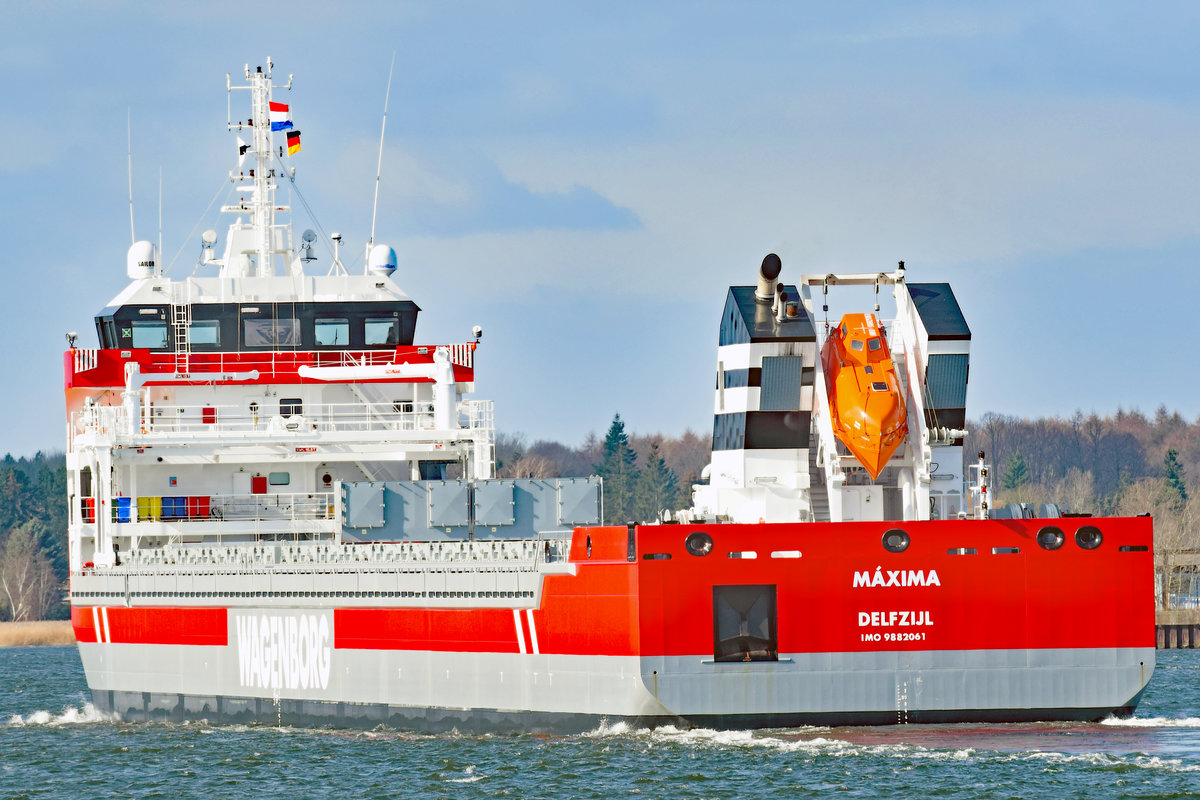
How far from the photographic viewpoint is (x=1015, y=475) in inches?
4500

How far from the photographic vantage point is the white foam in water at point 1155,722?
24859mm

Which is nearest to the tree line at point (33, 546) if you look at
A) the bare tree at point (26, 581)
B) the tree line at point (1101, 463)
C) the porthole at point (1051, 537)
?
the bare tree at point (26, 581)

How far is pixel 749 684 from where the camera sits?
24.5 metres

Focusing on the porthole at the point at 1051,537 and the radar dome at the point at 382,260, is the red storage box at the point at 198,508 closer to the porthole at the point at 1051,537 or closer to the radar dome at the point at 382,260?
the radar dome at the point at 382,260

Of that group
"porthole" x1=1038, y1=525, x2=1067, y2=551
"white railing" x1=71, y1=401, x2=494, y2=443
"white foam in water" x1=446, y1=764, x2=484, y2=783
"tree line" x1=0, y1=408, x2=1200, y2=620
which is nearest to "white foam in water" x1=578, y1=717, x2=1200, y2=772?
"white foam in water" x1=446, y1=764, x2=484, y2=783

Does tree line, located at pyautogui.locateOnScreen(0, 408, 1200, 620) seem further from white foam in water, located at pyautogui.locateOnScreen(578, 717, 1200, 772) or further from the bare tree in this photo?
white foam in water, located at pyautogui.locateOnScreen(578, 717, 1200, 772)

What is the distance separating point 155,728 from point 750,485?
40.5 feet

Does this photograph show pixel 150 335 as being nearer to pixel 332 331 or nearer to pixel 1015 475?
pixel 332 331

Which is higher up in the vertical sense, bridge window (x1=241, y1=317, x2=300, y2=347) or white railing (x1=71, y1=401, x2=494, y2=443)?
bridge window (x1=241, y1=317, x2=300, y2=347)

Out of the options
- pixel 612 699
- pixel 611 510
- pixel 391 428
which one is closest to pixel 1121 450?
pixel 611 510

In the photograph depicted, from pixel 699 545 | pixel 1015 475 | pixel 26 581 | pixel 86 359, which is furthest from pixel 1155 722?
pixel 1015 475

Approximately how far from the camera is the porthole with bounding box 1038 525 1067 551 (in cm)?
2466

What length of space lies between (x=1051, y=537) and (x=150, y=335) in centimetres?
1861

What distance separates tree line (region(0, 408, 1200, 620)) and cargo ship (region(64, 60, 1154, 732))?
42.6 metres
